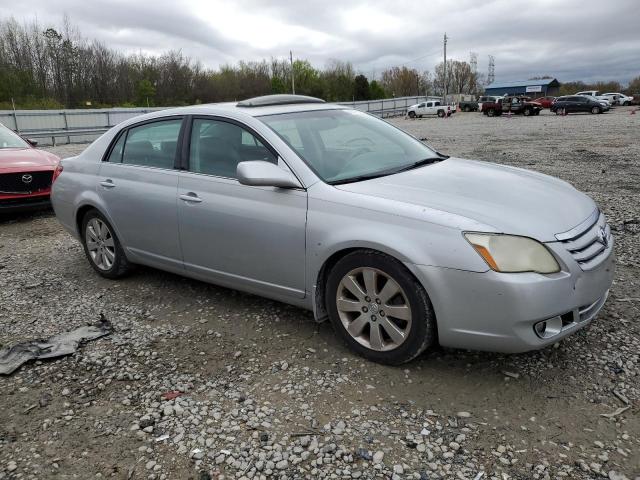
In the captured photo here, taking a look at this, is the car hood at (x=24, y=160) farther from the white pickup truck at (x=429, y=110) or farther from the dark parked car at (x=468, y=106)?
the dark parked car at (x=468, y=106)

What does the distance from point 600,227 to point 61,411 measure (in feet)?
11.3

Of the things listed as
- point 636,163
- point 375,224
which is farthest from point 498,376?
point 636,163

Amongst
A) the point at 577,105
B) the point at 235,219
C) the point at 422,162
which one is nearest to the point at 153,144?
the point at 235,219

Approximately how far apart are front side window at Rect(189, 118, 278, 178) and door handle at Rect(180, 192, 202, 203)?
19 centimetres

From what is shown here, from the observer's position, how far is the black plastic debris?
3613 mm

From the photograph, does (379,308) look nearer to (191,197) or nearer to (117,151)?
(191,197)

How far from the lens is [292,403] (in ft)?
9.78

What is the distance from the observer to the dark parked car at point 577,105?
39.3 meters

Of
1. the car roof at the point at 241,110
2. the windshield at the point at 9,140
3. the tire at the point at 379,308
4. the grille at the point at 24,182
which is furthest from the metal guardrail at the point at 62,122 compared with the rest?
the tire at the point at 379,308

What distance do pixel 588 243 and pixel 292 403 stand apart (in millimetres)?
1934

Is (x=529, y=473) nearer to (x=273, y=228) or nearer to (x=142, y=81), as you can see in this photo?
(x=273, y=228)

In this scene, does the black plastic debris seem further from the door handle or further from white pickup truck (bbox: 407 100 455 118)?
white pickup truck (bbox: 407 100 455 118)

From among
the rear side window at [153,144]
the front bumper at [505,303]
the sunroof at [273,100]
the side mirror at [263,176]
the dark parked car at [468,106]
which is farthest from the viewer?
the dark parked car at [468,106]

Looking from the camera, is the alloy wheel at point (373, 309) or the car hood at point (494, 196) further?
the alloy wheel at point (373, 309)
